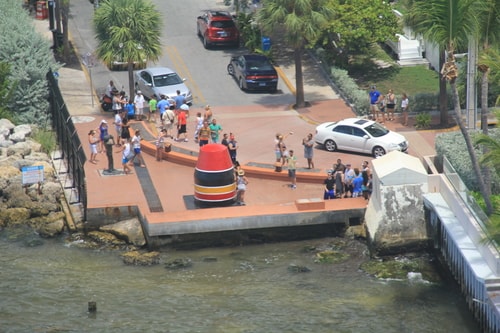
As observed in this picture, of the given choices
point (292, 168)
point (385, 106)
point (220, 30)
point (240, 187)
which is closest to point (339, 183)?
point (292, 168)

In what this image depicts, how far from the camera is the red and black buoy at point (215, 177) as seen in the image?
136ft

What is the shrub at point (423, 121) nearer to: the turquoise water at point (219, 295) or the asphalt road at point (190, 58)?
the asphalt road at point (190, 58)

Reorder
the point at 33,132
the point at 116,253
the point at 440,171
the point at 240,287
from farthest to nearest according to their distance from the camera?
the point at 33,132 < the point at 440,171 < the point at 116,253 < the point at 240,287

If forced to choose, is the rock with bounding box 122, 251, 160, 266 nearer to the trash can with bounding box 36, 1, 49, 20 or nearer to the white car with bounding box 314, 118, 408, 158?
the white car with bounding box 314, 118, 408, 158

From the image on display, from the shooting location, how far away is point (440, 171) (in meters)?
43.0

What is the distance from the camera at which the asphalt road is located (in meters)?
55.6

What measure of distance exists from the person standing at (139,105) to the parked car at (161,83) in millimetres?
1600

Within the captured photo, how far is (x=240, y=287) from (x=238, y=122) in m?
15.3

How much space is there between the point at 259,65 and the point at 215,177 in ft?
50.7

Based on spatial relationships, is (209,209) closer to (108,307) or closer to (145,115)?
(108,307)

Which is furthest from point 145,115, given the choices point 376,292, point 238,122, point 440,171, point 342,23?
point 376,292

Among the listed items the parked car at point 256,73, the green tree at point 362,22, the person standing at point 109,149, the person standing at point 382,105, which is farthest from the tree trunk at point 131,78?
the person standing at point 382,105

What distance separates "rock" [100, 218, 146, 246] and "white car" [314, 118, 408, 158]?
384 inches

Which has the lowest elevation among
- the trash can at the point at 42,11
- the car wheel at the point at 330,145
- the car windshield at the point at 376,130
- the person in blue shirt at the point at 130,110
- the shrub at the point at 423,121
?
the car wheel at the point at 330,145
